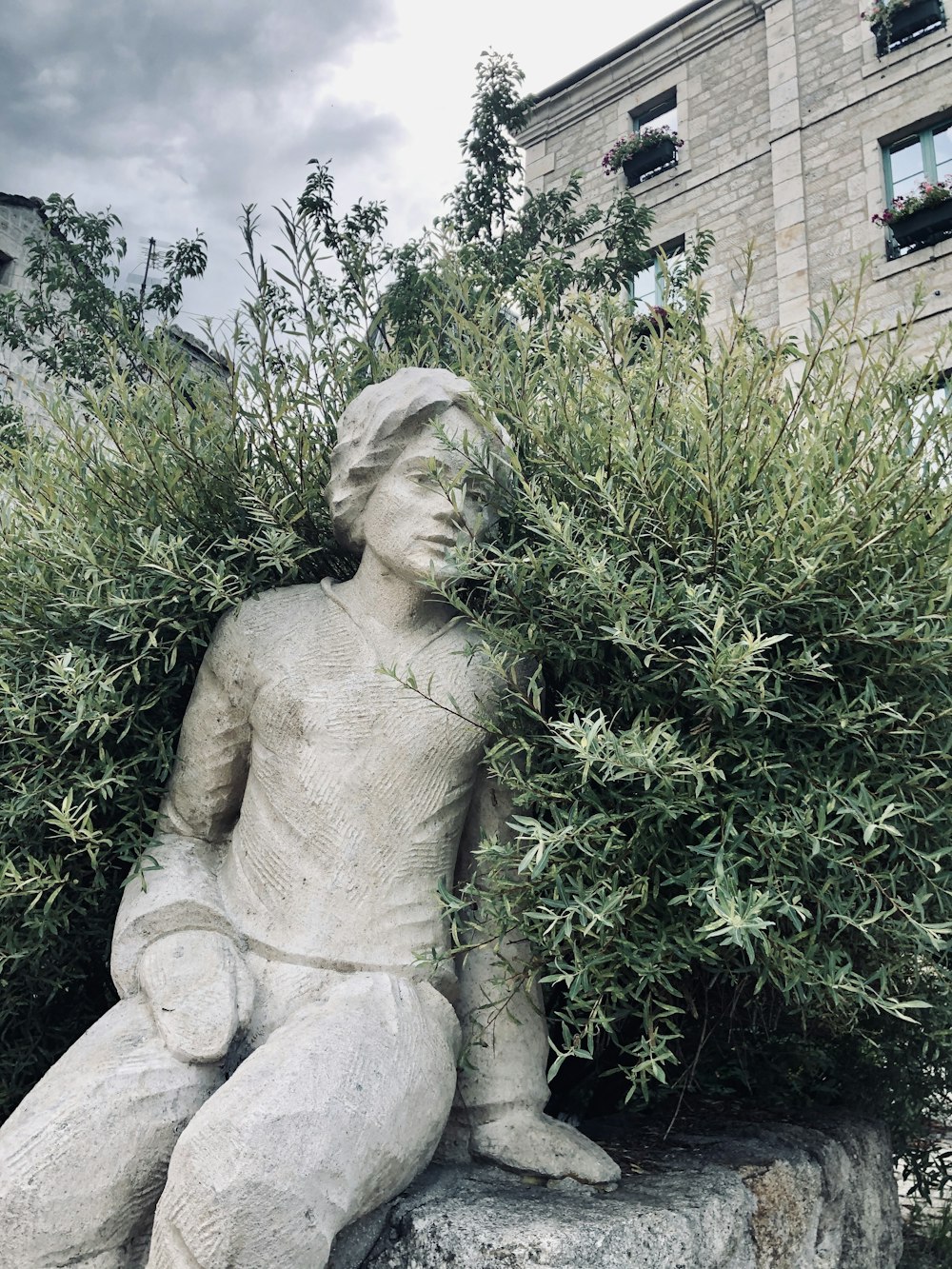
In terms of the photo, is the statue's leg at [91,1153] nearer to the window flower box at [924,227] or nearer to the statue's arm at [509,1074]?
the statue's arm at [509,1074]

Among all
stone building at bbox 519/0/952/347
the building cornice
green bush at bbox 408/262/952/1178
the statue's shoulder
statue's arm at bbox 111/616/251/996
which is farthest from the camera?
the building cornice

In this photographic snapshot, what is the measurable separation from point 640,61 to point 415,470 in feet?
49.3

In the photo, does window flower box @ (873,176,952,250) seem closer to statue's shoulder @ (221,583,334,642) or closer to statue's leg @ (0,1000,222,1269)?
statue's shoulder @ (221,583,334,642)

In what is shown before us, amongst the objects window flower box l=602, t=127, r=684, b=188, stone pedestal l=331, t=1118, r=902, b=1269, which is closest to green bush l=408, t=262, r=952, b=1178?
stone pedestal l=331, t=1118, r=902, b=1269

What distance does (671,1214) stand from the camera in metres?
1.80

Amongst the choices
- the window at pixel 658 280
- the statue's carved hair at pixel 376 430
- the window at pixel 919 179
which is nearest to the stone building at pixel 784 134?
the window at pixel 919 179

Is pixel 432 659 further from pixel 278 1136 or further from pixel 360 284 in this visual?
pixel 360 284

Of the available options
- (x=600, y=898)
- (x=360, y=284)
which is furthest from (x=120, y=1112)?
(x=360, y=284)

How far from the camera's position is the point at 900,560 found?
1.97 meters

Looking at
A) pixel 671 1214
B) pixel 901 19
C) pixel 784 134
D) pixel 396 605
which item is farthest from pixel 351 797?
pixel 901 19

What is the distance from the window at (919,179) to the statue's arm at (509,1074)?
449 inches

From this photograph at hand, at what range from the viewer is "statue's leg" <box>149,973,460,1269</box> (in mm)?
1518

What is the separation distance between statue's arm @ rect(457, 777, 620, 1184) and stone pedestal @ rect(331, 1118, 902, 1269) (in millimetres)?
42

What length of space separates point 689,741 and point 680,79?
49.4 ft
